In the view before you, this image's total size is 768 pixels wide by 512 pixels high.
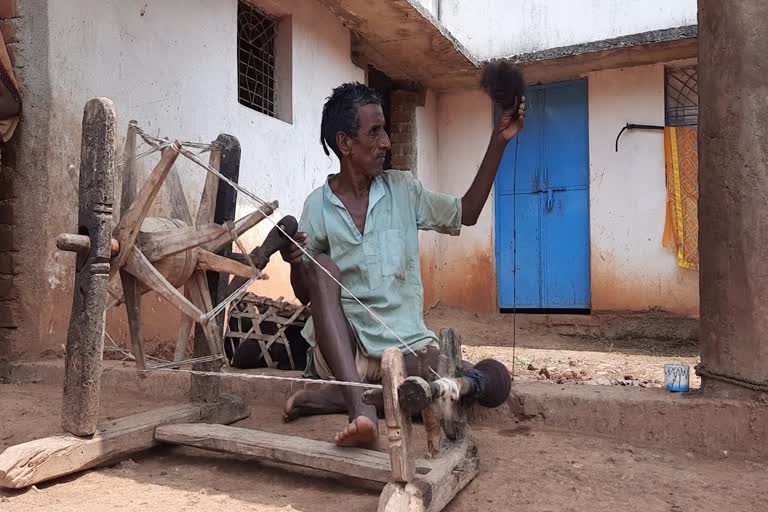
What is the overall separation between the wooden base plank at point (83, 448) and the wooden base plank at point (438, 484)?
1.06 meters

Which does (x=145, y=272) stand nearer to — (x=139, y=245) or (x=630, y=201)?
(x=139, y=245)

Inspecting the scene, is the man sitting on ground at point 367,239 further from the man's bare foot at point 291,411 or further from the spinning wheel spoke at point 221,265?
the spinning wheel spoke at point 221,265

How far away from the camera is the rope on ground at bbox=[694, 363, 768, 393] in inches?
92.3

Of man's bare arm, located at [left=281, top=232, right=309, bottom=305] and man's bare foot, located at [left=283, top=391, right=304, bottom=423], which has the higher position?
man's bare arm, located at [left=281, top=232, right=309, bottom=305]

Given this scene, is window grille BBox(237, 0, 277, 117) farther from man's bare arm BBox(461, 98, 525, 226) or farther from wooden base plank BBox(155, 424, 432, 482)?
wooden base plank BBox(155, 424, 432, 482)

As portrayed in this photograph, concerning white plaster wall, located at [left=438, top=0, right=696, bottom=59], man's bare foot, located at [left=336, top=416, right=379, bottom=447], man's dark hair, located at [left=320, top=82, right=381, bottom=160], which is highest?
white plaster wall, located at [left=438, top=0, right=696, bottom=59]

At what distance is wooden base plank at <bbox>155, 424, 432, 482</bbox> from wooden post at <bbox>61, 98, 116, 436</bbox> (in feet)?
1.07

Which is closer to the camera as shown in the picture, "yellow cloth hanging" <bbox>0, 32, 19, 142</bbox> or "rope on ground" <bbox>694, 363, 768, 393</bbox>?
"rope on ground" <bbox>694, 363, 768, 393</bbox>

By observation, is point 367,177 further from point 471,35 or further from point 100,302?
point 471,35

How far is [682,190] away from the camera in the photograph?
24.4ft

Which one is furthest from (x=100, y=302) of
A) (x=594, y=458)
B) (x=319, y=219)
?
(x=594, y=458)

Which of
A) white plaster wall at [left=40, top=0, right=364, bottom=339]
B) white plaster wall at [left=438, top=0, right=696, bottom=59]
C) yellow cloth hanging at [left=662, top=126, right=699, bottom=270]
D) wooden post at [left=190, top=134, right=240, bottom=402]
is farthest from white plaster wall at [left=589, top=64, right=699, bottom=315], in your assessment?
wooden post at [left=190, top=134, right=240, bottom=402]

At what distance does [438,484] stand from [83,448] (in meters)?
1.19

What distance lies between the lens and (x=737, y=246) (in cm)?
A: 243
